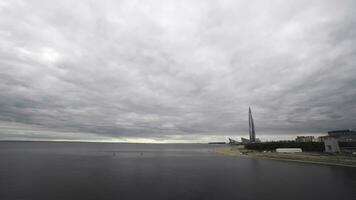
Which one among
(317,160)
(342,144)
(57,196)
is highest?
(342,144)

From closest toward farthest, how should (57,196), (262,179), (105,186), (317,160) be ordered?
(57,196) < (105,186) < (262,179) < (317,160)

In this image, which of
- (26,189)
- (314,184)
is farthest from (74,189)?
(314,184)

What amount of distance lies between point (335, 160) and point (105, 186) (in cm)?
8991

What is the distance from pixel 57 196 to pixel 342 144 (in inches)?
6754

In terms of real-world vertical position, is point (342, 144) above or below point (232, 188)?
above

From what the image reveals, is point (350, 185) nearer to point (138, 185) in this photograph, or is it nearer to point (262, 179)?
point (262, 179)

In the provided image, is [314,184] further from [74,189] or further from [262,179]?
[74,189]

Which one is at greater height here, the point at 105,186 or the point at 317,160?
the point at 317,160

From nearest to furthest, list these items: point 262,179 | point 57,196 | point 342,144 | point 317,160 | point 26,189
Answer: point 57,196 < point 26,189 < point 262,179 < point 317,160 < point 342,144

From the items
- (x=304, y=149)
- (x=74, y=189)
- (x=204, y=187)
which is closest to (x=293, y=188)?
(x=204, y=187)

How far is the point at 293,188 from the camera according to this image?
50.3m

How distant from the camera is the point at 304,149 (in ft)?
514

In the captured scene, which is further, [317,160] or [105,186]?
[317,160]

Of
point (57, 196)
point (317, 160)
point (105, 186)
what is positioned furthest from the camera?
point (317, 160)
